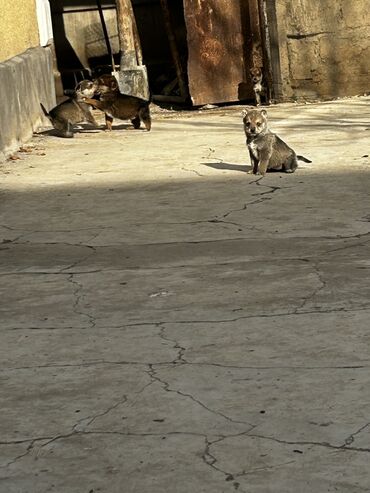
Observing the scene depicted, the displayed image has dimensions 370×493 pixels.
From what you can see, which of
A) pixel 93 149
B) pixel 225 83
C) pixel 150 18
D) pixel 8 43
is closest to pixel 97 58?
pixel 150 18

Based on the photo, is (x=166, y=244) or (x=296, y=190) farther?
(x=296, y=190)

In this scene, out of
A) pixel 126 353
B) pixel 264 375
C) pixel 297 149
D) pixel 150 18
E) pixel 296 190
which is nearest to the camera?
pixel 264 375

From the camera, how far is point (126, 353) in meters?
5.17

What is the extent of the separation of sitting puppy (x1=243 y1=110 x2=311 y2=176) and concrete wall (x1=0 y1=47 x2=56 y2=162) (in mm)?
2982

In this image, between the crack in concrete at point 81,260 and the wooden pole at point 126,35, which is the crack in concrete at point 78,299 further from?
the wooden pole at point 126,35

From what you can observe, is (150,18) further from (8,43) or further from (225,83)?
(8,43)

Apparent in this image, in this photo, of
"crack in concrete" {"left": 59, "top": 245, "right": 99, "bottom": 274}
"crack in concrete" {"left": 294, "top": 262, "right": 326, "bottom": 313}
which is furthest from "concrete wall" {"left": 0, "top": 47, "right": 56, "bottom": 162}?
"crack in concrete" {"left": 294, "top": 262, "right": 326, "bottom": 313}

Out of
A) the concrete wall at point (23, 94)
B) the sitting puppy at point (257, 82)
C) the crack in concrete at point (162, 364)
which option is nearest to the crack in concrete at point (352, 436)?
the crack in concrete at point (162, 364)

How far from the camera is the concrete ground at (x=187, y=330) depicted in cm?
396

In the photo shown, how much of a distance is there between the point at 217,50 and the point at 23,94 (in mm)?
3394

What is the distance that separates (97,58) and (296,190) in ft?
37.5

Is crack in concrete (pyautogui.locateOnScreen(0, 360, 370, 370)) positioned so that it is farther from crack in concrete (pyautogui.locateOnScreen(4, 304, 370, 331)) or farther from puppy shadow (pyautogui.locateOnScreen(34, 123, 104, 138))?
puppy shadow (pyautogui.locateOnScreen(34, 123, 104, 138))

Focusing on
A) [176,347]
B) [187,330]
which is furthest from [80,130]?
[176,347]

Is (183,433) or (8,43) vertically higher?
(8,43)
